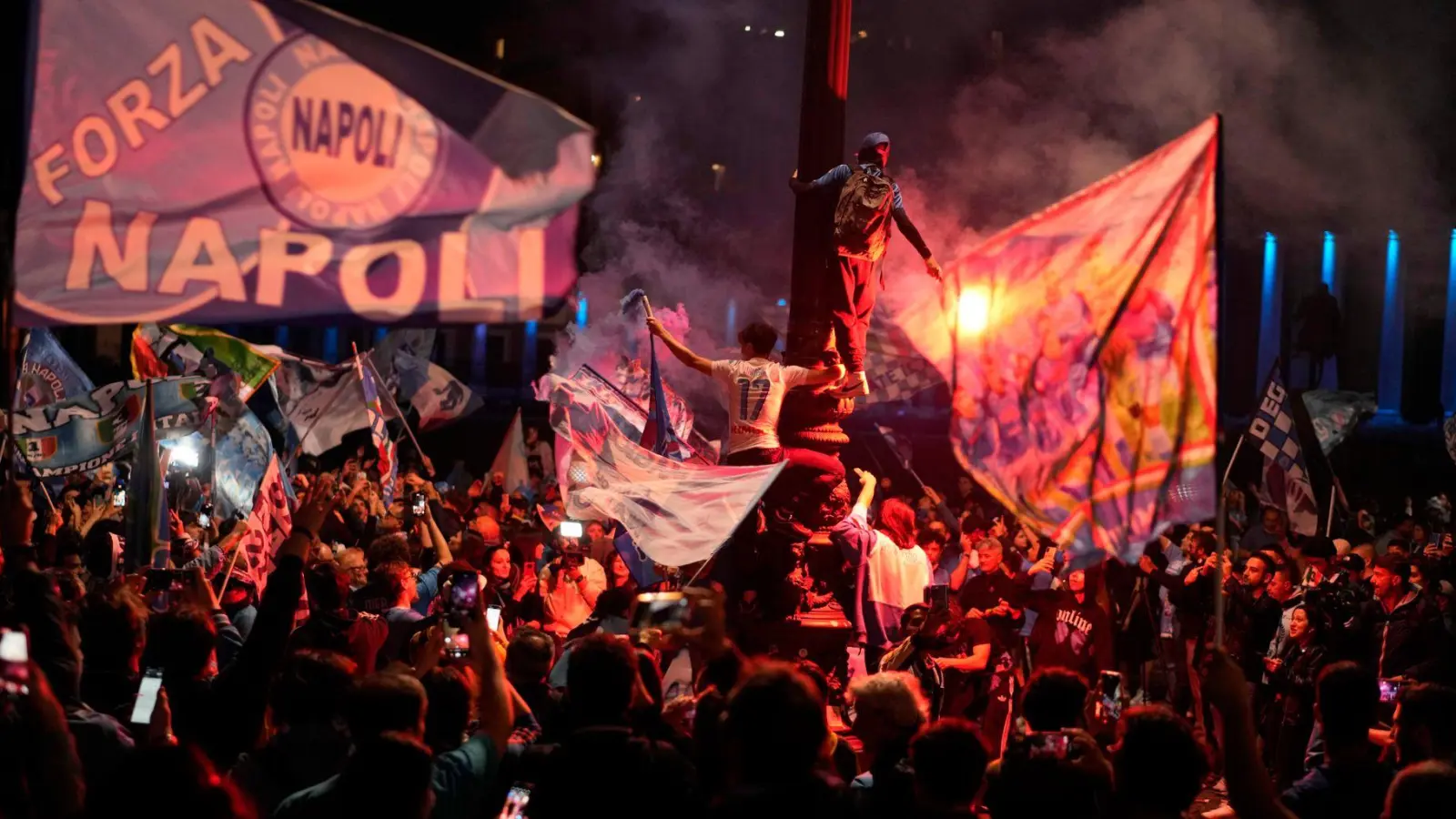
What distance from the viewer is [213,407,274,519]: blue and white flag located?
45.6 ft

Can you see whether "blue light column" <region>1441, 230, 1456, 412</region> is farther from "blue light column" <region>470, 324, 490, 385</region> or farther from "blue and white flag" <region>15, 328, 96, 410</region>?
"blue light column" <region>470, 324, 490, 385</region>

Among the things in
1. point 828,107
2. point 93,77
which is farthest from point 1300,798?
point 828,107

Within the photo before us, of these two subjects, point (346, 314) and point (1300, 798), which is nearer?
point (1300, 798)

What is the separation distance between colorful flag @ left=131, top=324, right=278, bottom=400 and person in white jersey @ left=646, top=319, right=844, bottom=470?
5775 mm

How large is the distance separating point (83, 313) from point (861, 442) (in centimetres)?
2088

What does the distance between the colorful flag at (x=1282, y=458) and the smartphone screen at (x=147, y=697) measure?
27.7ft

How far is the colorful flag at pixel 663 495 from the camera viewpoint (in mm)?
7336

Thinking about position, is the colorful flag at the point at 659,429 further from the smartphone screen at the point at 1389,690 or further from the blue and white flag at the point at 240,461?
the blue and white flag at the point at 240,461

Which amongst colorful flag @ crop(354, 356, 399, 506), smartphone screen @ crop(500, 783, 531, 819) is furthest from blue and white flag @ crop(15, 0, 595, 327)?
colorful flag @ crop(354, 356, 399, 506)

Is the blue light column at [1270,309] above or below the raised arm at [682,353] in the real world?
above

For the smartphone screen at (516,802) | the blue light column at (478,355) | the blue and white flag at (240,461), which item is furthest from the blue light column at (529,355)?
the smartphone screen at (516,802)

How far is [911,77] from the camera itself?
81.1ft

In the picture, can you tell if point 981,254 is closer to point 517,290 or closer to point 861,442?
point 517,290

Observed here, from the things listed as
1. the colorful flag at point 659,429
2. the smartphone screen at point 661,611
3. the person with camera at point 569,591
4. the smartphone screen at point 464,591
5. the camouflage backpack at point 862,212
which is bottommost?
the person with camera at point 569,591
